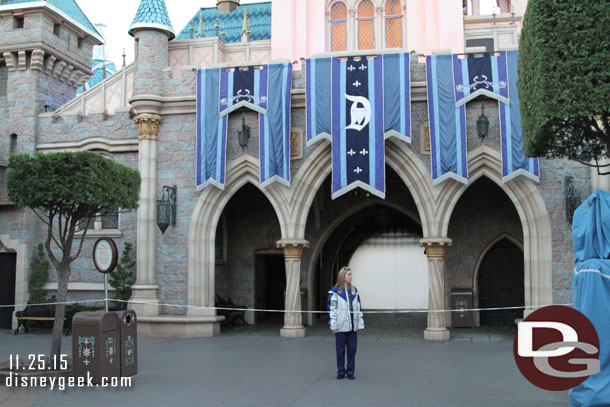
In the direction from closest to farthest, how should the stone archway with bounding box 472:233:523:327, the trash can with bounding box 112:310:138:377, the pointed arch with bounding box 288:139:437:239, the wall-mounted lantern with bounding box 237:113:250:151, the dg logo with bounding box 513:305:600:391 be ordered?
1. the dg logo with bounding box 513:305:600:391
2. the trash can with bounding box 112:310:138:377
3. the pointed arch with bounding box 288:139:437:239
4. the wall-mounted lantern with bounding box 237:113:250:151
5. the stone archway with bounding box 472:233:523:327

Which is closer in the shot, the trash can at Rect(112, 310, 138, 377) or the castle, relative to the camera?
the trash can at Rect(112, 310, 138, 377)

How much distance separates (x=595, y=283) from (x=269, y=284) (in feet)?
47.5

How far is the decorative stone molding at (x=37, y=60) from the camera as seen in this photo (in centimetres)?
1962

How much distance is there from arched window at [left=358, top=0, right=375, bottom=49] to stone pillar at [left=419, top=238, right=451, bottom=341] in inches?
288

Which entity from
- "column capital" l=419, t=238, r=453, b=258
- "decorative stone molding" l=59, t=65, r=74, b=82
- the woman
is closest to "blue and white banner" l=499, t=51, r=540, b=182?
"column capital" l=419, t=238, r=453, b=258

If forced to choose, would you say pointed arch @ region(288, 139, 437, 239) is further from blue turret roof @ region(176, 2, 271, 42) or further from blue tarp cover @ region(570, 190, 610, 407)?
blue turret roof @ region(176, 2, 271, 42)

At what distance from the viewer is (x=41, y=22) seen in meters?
19.8

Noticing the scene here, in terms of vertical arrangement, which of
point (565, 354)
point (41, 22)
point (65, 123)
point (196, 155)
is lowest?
point (565, 354)

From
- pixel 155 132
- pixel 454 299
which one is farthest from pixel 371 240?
pixel 155 132

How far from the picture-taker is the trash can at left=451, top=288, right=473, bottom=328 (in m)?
18.0

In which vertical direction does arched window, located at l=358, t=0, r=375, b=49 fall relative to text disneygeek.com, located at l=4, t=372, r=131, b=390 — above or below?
above

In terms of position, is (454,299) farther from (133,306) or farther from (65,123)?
(65,123)

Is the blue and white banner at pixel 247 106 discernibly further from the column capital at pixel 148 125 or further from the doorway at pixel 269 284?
the doorway at pixel 269 284

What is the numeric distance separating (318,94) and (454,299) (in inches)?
263
